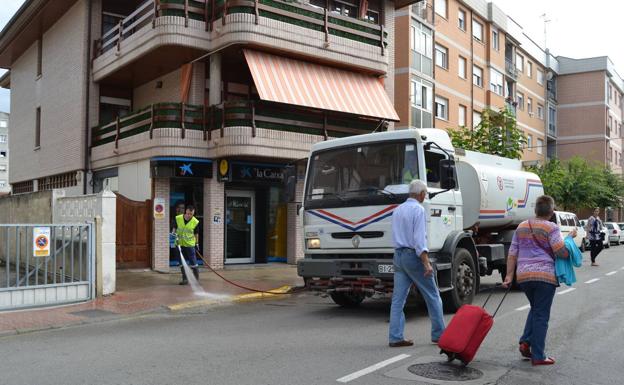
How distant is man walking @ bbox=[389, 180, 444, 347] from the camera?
6.80m

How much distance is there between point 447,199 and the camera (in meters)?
9.23

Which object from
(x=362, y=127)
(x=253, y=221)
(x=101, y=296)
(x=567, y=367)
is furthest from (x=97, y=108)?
(x=567, y=367)

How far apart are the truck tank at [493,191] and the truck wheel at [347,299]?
227cm

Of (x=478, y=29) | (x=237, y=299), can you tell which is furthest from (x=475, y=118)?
(x=237, y=299)

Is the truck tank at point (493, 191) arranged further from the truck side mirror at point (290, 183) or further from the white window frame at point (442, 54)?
the white window frame at point (442, 54)

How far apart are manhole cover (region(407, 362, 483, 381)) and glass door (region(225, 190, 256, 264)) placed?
1218 cm

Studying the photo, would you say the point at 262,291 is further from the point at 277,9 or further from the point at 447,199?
the point at 277,9

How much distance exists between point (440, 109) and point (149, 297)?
2046 cm

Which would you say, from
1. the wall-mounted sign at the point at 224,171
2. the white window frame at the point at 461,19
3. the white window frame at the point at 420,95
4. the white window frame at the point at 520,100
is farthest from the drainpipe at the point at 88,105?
the white window frame at the point at 520,100

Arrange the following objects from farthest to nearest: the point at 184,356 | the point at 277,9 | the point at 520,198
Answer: the point at 277,9, the point at 520,198, the point at 184,356

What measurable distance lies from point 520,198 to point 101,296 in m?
8.53

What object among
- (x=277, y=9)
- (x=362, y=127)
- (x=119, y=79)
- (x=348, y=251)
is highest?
(x=277, y=9)

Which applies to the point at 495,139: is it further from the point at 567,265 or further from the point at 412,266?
the point at 567,265

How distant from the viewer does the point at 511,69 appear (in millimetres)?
38344
